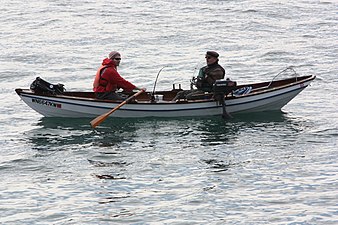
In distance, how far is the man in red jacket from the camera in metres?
21.5

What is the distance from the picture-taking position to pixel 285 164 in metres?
17.5

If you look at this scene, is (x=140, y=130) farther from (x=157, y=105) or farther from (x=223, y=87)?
(x=223, y=87)

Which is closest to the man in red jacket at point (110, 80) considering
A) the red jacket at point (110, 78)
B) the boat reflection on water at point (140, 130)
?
the red jacket at point (110, 78)

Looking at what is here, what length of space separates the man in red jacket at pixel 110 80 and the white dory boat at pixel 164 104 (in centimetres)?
Result: 33

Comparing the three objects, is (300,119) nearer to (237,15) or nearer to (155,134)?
(155,134)

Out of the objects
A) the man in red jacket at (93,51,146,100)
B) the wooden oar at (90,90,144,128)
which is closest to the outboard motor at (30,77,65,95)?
the man in red jacket at (93,51,146,100)

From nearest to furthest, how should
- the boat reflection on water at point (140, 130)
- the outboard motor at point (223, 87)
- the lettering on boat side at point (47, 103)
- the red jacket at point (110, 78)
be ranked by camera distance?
the boat reflection on water at point (140, 130)
the outboard motor at point (223, 87)
the red jacket at point (110, 78)
the lettering on boat side at point (47, 103)

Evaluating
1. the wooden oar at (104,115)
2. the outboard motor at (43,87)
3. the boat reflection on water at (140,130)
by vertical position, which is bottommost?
the boat reflection on water at (140,130)

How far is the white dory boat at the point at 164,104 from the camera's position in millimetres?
21641

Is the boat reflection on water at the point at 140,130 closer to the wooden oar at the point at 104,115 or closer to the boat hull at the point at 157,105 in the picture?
the boat hull at the point at 157,105

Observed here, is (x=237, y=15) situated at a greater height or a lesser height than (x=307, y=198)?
greater

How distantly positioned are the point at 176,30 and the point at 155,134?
19081 mm

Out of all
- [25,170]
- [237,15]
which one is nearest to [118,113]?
[25,170]

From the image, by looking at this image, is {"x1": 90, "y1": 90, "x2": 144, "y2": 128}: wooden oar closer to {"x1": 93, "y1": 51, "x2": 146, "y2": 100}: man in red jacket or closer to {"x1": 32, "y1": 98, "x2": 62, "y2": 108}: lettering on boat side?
{"x1": 93, "y1": 51, "x2": 146, "y2": 100}: man in red jacket
